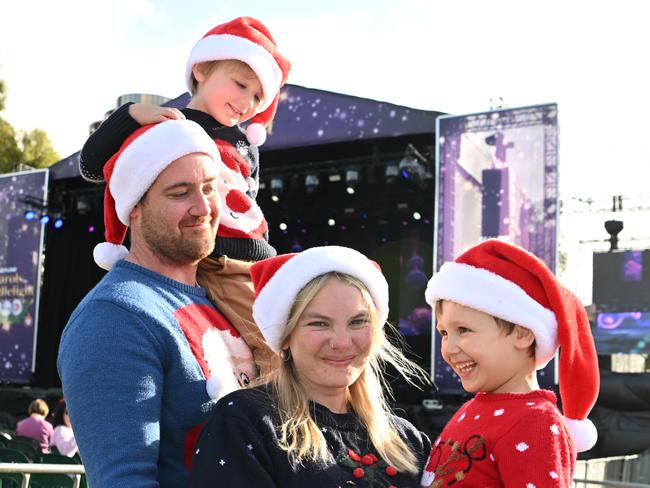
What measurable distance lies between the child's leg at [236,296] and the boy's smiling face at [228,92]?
0.41m

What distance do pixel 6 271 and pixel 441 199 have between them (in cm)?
772

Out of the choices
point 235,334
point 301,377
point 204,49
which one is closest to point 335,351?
point 301,377

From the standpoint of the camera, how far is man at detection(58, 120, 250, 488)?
1.50 m

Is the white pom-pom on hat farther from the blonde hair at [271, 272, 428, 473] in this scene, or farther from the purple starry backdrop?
the purple starry backdrop

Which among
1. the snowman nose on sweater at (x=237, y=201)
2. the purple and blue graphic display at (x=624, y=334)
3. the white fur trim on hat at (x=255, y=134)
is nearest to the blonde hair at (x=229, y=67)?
the white fur trim on hat at (x=255, y=134)

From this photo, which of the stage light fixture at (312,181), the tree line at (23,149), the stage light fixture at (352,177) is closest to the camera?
the stage light fixture at (352,177)

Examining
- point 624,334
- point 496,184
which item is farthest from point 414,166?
point 624,334

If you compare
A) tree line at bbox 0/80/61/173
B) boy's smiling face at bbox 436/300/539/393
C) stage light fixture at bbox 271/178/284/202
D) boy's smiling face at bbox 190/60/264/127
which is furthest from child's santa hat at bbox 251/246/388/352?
tree line at bbox 0/80/61/173

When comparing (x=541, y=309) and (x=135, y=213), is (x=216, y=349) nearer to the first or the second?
(x=135, y=213)

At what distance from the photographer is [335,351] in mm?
1582

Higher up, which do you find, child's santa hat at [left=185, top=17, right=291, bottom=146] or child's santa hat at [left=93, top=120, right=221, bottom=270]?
child's santa hat at [left=185, top=17, right=291, bottom=146]

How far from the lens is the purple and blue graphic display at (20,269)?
1335 centimetres

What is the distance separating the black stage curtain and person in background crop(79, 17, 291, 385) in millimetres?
13092

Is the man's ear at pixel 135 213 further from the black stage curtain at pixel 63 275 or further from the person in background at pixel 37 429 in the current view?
the black stage curtain at pixel 63 275
